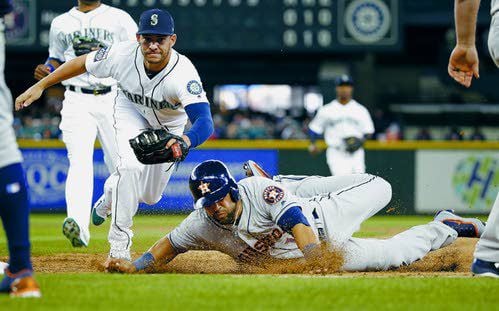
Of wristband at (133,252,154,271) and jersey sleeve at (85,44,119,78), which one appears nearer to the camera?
wristband at (133,252,154,271)

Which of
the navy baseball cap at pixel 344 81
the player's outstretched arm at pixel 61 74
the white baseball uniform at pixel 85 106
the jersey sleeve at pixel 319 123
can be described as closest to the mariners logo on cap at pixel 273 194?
the player's outstretched arm at pixel 61 74

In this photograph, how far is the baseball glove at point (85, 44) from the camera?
7.80m

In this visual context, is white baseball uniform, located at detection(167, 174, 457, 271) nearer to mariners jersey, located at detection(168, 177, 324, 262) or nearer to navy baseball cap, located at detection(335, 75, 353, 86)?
mariners jersey, located at detection(168, 177, 324, 262)

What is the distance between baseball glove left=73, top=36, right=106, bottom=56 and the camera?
7.80 meters

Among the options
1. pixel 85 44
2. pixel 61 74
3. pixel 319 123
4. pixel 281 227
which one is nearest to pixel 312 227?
pixel 281 227

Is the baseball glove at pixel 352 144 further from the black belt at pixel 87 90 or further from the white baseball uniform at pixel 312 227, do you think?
the white baseball uniform at pixel 312 227

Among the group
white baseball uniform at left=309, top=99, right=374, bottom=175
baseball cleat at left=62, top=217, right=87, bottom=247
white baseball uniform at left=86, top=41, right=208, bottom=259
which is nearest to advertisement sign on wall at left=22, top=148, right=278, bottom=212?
white baseball uniform at left=309, top=99, right=374, bottom=175

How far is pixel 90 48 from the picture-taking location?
25.6ft

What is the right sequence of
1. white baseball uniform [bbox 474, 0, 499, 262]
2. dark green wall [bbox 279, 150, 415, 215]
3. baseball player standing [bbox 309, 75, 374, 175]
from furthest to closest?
dark green wall [bbox 279, 150, 415, 215], baseball player standing [bbox 309, 75, 374, 175], white baseball uniform [bbox 474, 0, 499, 262]

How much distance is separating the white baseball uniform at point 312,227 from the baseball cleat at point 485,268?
85 centimetres

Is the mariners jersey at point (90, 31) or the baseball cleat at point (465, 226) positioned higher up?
the mariners jersey at point (90, 31)

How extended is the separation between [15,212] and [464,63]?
247 cm

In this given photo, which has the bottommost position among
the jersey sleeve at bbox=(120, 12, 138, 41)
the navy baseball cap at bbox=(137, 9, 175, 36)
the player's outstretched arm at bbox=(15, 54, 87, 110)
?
the player's outstretched arm at bbox=(15, 54, 87, 110)

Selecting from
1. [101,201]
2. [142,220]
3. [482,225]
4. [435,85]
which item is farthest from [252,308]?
[435,85]
